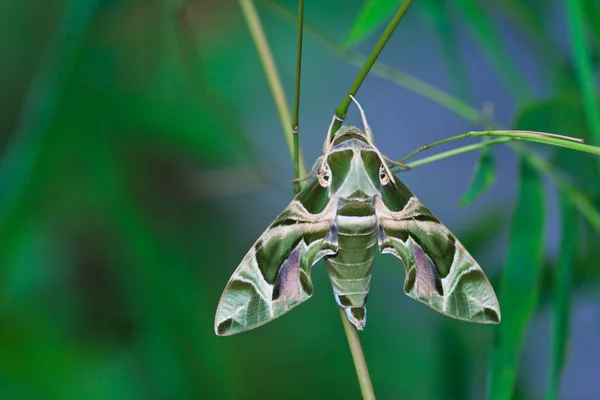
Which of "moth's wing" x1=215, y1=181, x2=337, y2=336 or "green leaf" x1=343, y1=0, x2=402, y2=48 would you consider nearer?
"moth's wing" x1=215, y1=181, x2=337, y2=336

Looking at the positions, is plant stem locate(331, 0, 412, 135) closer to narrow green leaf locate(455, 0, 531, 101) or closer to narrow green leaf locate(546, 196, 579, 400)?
narrow green leaf locate(546, 196, 579, 400)

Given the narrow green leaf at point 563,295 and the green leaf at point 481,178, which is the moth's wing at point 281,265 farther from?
the narrow green leaf at point 563,295

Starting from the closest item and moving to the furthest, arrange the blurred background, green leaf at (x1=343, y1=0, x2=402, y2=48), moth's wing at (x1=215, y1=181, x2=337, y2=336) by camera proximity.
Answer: moth's wing at (x1=215, y1=181, x2=337, y2=336) → green leaf at (x1=343, y1=0, x2=402, y2=48) → the blurred background

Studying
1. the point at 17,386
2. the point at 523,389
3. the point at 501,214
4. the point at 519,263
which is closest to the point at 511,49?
the point at 501,214

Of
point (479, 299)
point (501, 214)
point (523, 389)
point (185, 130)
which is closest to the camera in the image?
point (479, 299)

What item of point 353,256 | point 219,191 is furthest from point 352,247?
point 219,191

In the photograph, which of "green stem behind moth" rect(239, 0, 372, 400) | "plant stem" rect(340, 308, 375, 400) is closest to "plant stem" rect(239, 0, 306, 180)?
"green stem behind moth" rect(239, 0, 372, 400)

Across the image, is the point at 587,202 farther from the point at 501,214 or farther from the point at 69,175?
the point at 69,175
